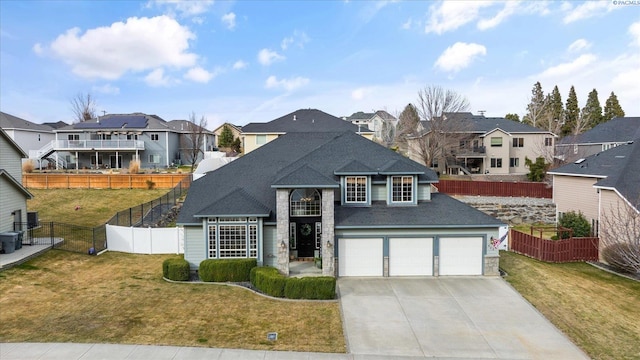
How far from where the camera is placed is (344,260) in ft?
66.2

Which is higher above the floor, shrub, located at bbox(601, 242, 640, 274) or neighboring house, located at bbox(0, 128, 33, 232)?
neighboring house, located at bbox(0, 128, 33, 232)

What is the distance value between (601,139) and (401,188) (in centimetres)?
3886

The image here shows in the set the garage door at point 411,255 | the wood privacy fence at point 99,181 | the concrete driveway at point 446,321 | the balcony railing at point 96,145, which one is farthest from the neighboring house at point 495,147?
the balcony railing at point 96,145

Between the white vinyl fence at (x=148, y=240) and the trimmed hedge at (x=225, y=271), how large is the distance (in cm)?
575

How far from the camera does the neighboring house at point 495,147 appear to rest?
50.0 metres

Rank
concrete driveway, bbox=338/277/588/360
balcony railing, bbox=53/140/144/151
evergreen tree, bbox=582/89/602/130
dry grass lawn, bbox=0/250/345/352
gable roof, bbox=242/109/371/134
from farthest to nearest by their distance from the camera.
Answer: evergreen tree, bbox=582/89/602/130 → balcony railing, bbox=53/140/144/151 → gable roof, bbox=242/109/371/134 → dry grass lawn, bbox=0/250/345/352 → concrete driveway, bbox=338/277/588/360

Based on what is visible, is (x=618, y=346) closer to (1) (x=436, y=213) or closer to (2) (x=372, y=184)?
(1) (x=436, y=213)

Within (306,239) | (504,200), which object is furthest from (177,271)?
(504,200)

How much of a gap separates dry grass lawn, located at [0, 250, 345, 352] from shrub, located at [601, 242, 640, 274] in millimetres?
14816

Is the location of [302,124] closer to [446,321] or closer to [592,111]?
[446,321]

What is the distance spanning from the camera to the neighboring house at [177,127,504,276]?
64.3ft

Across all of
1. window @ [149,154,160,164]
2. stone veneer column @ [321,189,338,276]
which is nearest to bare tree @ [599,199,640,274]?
stone veneer column @ [321,189,338,276]

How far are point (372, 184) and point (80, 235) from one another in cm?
1876

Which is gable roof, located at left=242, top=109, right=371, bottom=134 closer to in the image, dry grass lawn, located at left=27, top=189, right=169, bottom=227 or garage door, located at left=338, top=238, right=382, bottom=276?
dry grass lawn, located at left=27, top=189, right=169, bottom=227
